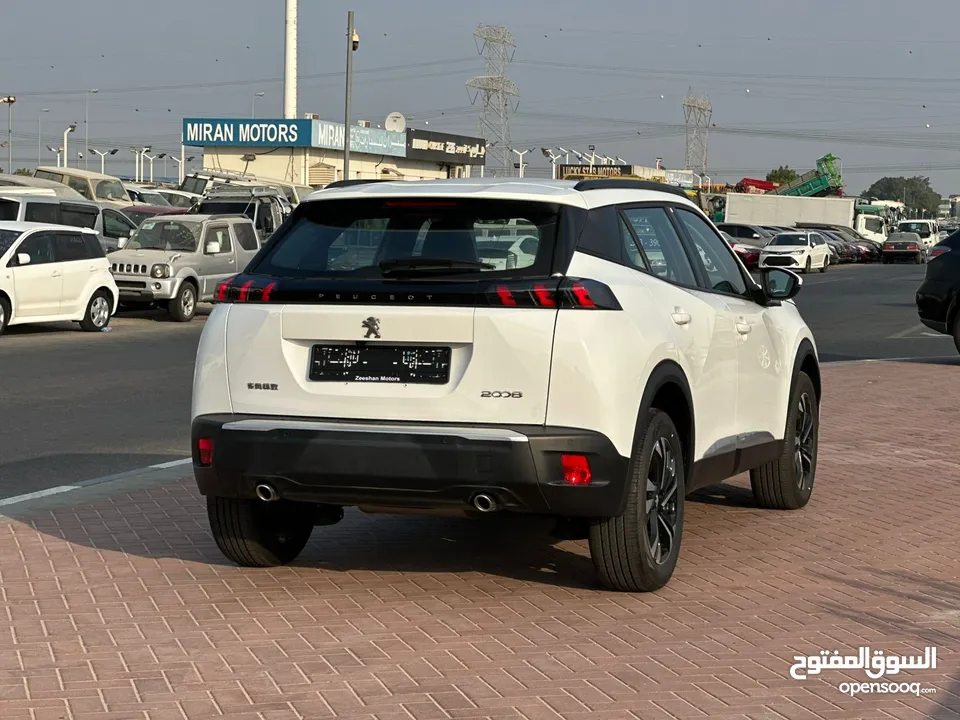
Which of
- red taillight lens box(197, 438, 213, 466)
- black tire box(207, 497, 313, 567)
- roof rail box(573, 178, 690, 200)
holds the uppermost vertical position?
roof rail box(573, 178, 690, 200)

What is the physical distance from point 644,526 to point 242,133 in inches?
3099

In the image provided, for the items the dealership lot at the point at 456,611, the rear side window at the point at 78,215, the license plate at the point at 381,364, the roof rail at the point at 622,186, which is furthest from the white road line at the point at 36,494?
the rear side window at the point at 78,215

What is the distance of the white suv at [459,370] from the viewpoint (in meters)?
5.93

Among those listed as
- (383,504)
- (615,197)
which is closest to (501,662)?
(383,504)

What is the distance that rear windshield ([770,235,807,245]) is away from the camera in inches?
2261

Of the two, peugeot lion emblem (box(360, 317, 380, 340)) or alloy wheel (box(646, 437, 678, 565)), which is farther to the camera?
alloy wheel (box(646, 437, 678, 565))

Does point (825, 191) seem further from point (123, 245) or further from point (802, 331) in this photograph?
point (802, 331)

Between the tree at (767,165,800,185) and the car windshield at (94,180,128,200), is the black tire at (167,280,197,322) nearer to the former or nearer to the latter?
the car windshield at (94,180,128,200)

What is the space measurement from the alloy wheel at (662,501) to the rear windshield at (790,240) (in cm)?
5149

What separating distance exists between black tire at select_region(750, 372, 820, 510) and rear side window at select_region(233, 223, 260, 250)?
791 inches

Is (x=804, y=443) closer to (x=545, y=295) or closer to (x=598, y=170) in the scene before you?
(x=545, y=295)

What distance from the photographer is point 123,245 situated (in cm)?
2769

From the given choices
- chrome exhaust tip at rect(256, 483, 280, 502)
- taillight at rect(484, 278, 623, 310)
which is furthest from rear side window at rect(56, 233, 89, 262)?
taillight at rect(484, 278, 623, 310)

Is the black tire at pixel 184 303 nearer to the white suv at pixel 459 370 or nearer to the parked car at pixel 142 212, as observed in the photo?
the parked car at pixel 142 212
